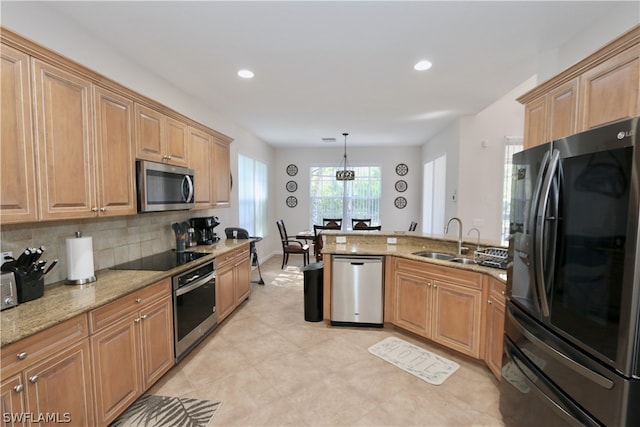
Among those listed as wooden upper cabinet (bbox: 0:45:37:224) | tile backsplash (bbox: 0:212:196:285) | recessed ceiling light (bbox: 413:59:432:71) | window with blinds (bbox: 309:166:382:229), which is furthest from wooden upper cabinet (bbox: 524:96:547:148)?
window with blinds (bbox: 309:166:382:229)

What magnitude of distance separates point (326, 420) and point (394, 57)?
9.79ft

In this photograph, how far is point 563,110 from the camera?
2020mm

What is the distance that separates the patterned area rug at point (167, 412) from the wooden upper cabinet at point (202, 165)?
1911mm

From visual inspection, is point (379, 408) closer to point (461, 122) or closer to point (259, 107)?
point (259, 107)

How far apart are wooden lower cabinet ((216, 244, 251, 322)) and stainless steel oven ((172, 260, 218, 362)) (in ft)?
0.45

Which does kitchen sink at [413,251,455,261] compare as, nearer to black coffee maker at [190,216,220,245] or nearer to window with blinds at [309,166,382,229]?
black coffee maker at [190,216,220,245]

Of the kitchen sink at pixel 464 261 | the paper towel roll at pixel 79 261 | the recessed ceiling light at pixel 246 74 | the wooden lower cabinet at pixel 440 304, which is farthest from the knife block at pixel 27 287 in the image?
the kitchen sink at pixel 464 261

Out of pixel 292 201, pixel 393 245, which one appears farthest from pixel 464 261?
pixel 292 201

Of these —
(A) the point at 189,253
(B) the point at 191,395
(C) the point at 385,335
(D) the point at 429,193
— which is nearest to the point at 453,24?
(C) the point at 385,335

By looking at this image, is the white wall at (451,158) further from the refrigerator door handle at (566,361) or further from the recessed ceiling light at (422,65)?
the refrigerator door handle at (566,361)

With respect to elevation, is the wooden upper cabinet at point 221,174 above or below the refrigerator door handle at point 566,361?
above

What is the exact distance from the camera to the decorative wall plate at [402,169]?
7645mm

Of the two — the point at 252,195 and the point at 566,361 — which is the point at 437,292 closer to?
the point at 566,361

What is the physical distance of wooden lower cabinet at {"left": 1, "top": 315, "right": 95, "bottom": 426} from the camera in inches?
50.8
